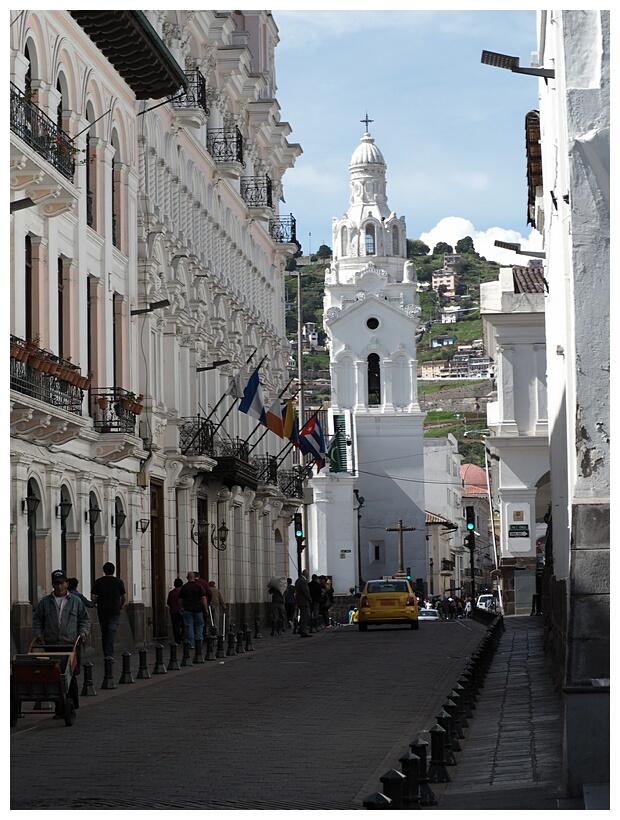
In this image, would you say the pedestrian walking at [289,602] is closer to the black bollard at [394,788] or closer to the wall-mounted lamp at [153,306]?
the wall-mounted lamp at [153,306]

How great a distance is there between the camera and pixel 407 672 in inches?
996

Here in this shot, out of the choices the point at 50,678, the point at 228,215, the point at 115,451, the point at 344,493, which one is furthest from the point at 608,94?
the point at 344,493

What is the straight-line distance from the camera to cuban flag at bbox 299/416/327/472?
49.7 m

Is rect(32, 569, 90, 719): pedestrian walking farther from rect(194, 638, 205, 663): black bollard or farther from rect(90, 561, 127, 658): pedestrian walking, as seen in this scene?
rect(194, 638, 205, 663): black bollard

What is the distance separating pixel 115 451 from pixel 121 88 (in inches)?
339

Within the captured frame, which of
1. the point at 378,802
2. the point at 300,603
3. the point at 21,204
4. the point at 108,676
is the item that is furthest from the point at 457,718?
the point at 300,603

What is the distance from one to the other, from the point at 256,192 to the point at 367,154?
5888 centimetres

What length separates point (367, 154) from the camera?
111m

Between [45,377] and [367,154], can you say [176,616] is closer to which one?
[45,377]

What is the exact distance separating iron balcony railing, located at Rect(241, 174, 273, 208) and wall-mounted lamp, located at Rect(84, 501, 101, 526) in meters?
22.1

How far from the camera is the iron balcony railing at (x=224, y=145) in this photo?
154ft

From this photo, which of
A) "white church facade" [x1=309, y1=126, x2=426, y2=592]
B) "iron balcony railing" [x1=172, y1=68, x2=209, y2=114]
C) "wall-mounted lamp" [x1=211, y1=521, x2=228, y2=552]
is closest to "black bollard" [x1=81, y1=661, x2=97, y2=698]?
"iron balcony railing" [x1=172, y1=68, x2=209, y2=114]

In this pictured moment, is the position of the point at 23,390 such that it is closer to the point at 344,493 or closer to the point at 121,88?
the point at 121,88

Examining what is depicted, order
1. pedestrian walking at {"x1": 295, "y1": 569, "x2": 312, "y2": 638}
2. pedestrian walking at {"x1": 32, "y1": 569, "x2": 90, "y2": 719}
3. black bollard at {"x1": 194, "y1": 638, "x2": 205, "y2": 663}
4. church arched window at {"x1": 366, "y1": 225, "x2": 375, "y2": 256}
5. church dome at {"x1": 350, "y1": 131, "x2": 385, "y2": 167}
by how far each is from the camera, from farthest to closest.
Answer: church dome at {"x1": 350, "y1": 131, "x2": 385, "y2": 167} < church arched window at {"x1": 366, "y1": 225, "x2": 375, "y2": 256} < pedestrian walking at {"x1": 295, "y1": 569, "x2": 312, "y2": 638} < black bollard at {"x1": 194, "y1": 638, "x2": 205, "y2": 663} < pedestrian walking at {"x1": 32, "y1": 569, "x2": 90, "y2": 719}
